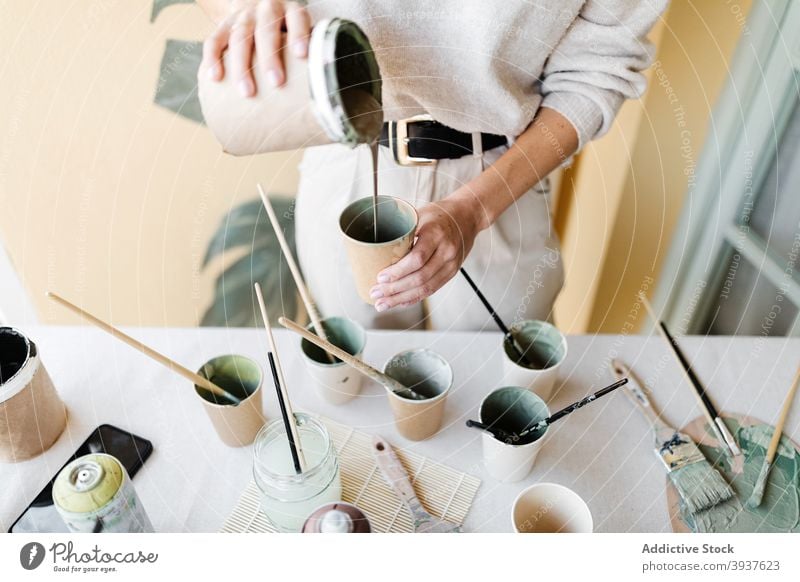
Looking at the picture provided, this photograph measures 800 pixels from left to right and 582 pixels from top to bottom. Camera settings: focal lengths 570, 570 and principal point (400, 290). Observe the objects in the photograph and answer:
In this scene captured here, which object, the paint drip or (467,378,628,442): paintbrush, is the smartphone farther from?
the paint drip

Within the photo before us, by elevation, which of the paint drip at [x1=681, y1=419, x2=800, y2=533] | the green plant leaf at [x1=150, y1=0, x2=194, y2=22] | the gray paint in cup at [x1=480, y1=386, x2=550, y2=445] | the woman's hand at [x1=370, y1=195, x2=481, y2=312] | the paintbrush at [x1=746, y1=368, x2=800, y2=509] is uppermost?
the green plant leaf at [x1=150, y1=0, x2=194, y2=22]

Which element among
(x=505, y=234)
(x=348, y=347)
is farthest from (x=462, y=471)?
(x=505, y=234)

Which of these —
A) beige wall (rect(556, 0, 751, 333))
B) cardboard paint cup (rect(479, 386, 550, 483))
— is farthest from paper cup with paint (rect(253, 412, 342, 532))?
beige wall (rect(556, 0, 751, 333))

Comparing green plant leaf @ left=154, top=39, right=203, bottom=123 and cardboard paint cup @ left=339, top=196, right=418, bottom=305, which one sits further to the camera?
green plant leaf @ left=154, top=39, right=203, bottom=123

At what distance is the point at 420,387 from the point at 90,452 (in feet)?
0.81

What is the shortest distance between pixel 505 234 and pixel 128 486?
41cm

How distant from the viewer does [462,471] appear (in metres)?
0.41

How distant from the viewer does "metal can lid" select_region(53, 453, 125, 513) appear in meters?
0.31

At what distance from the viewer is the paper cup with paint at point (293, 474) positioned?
344 millimetres

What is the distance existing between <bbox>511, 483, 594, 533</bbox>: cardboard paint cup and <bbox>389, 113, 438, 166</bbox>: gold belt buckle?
29 cm

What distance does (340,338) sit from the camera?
462 mm

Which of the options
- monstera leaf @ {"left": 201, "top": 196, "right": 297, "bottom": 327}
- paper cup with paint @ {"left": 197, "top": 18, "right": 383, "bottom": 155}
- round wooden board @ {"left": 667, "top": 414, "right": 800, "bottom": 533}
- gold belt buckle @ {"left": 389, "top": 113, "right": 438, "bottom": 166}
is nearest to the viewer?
paper cup with paint @ {"left": 197, "top": 18, "right": 383, "bottom": 155}

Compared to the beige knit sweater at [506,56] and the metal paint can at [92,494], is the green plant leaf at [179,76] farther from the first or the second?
the metal paint can at [92,494]

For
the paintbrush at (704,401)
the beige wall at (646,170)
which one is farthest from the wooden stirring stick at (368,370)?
the beige wall at (646,170)
